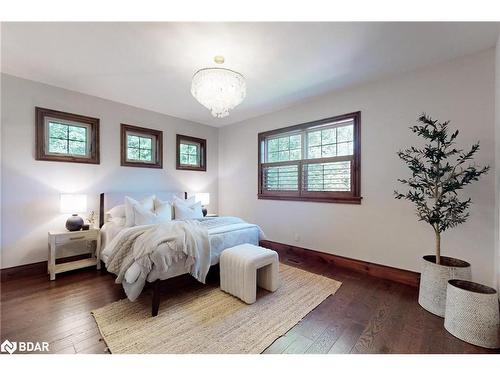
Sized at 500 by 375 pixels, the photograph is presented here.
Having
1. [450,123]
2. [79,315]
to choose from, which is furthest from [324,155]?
[79,315]

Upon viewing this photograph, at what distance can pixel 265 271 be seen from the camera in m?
2.52

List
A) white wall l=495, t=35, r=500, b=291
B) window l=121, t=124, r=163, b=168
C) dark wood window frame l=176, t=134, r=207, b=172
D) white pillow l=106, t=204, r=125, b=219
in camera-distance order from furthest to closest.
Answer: dark wood window frame l=176, t=134, r=207, b=172 → window l=121, t=124, r=163, b=168 → white pillow l=106, t=204, r=125, b=219 → white wall l=495, t=35, r=500, b=291

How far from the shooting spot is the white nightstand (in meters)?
2.75

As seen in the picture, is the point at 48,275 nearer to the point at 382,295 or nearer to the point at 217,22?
the point at 217,22

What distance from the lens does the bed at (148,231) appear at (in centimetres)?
202

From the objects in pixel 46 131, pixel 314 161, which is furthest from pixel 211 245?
pixel 46 131

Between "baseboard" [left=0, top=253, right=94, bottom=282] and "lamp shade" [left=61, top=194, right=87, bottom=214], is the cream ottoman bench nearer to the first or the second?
"lamp shade" [left=61, top=194, right=87, bottom=214]

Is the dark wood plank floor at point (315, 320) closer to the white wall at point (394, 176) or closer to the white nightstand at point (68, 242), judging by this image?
the white nightstand at point (68, 242)

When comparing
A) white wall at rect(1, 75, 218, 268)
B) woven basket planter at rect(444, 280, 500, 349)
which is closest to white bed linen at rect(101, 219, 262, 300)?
white wall at rect(1, 75, 218, 268)

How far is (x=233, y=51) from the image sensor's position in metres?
2.24

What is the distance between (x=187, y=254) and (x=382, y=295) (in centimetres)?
A: 215

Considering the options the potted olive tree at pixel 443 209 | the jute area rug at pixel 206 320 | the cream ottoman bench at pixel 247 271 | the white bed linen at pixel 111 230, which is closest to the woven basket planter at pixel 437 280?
the potted olive tree at pixel 443 209

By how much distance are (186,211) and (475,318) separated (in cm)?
343

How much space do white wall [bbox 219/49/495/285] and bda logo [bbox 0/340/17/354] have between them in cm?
338
